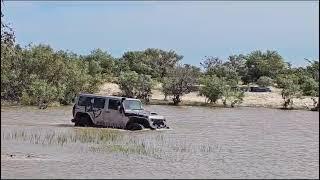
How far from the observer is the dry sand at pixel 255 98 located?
63.0 meters

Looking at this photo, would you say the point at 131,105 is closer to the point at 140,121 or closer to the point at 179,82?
the point at 140,121

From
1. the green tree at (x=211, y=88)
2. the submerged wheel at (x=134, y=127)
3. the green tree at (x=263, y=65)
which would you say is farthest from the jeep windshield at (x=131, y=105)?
the green tree at (x=263, y=65)

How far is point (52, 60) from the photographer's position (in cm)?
5581

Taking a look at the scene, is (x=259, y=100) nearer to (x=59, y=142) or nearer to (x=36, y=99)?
(x=36, y=99)

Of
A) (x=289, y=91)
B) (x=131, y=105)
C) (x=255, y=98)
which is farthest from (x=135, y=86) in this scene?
(x=131, y=105)

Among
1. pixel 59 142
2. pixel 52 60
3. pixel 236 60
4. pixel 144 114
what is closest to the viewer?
pixel 59 142

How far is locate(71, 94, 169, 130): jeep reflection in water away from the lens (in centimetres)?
2648

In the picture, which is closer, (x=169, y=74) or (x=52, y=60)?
(x=52, y=60)

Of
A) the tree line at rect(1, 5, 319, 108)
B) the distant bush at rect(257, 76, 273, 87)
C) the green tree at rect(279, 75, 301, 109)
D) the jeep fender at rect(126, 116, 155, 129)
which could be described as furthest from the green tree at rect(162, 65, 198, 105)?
the jeep fender at rect(126, 116, 155, 129)

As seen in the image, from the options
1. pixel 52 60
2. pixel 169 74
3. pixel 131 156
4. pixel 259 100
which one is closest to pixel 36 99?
pixel 52 60

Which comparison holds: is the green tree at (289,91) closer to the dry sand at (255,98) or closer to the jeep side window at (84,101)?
the dry sand at (255,98)

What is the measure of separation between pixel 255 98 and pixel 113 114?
41412mm

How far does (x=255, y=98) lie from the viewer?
2618 inches

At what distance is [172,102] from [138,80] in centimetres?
416
